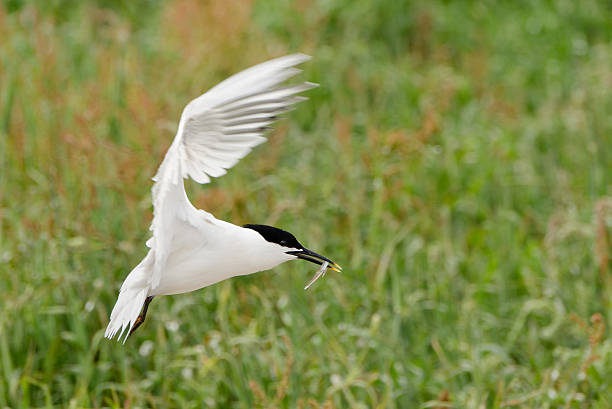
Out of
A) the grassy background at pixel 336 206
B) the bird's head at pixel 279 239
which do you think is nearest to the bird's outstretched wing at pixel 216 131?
the bird's head at pixel 279 239

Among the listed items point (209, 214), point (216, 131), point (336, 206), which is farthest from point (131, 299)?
point (336, 206)

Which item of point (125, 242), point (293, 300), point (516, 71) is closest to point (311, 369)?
point (293, 300)

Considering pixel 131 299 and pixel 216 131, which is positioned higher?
pixel 216 131

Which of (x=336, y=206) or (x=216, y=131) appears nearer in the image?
(x=216, y=131)

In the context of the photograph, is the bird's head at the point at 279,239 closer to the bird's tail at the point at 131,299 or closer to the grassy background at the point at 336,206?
the bird's tail at the point at 131,299

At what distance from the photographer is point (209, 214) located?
190cm

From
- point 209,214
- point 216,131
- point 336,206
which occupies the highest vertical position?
point 216,131

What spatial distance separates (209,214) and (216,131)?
0.17 metres

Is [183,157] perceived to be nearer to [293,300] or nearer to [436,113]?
[293,300]

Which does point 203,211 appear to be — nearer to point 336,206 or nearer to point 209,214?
point 209,214

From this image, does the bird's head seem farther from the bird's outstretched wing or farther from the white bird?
the bird's outstretched wing

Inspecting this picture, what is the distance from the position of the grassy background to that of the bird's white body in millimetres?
876

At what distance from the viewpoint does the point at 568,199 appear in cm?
447

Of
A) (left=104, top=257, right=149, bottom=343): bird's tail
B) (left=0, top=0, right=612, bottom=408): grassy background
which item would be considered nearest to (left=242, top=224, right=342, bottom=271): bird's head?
(left=104, top=257, right=149, bottom=343): bird's tail
